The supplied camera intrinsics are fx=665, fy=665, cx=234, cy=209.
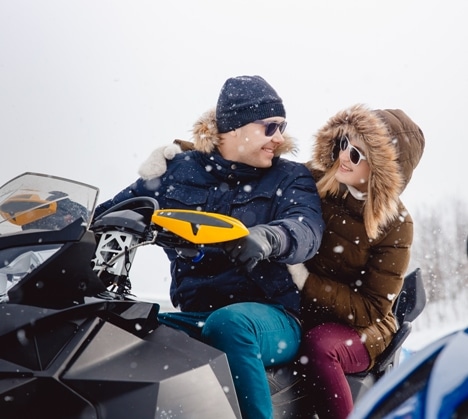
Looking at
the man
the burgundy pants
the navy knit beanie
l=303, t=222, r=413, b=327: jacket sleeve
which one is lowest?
the burgundy pants

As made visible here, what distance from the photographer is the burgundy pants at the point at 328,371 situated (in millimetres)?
2576

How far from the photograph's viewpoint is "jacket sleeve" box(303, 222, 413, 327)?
9.77ft

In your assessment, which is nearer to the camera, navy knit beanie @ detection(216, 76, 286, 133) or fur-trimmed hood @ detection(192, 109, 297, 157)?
fur-trimmed hood @ detection(192, 109, 297, 157)

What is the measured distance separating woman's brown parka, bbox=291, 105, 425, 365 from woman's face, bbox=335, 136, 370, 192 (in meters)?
0.04

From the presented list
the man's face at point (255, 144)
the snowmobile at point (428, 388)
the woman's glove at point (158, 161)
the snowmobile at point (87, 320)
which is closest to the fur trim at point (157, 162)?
the woman's glove at point (158, 161)

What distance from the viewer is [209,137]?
A: 3.24 m

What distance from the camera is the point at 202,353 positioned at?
6.29 ft

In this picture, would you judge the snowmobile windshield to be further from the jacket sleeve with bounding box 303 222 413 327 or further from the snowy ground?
the snowy ground

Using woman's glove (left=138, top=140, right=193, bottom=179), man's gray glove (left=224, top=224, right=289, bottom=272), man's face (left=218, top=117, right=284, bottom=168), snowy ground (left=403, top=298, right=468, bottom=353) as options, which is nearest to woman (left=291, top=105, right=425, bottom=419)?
man's face (left=218, top=117, right=284, bottom=168)

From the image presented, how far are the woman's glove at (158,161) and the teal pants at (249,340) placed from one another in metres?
0.78

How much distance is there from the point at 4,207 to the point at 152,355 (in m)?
0.61

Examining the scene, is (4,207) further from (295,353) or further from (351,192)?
(351,192)

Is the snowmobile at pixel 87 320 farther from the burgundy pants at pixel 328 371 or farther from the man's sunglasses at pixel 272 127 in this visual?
the man's sunglasses at pixel 272 127

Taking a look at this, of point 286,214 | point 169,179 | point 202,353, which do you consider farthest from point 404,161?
point 202,353
